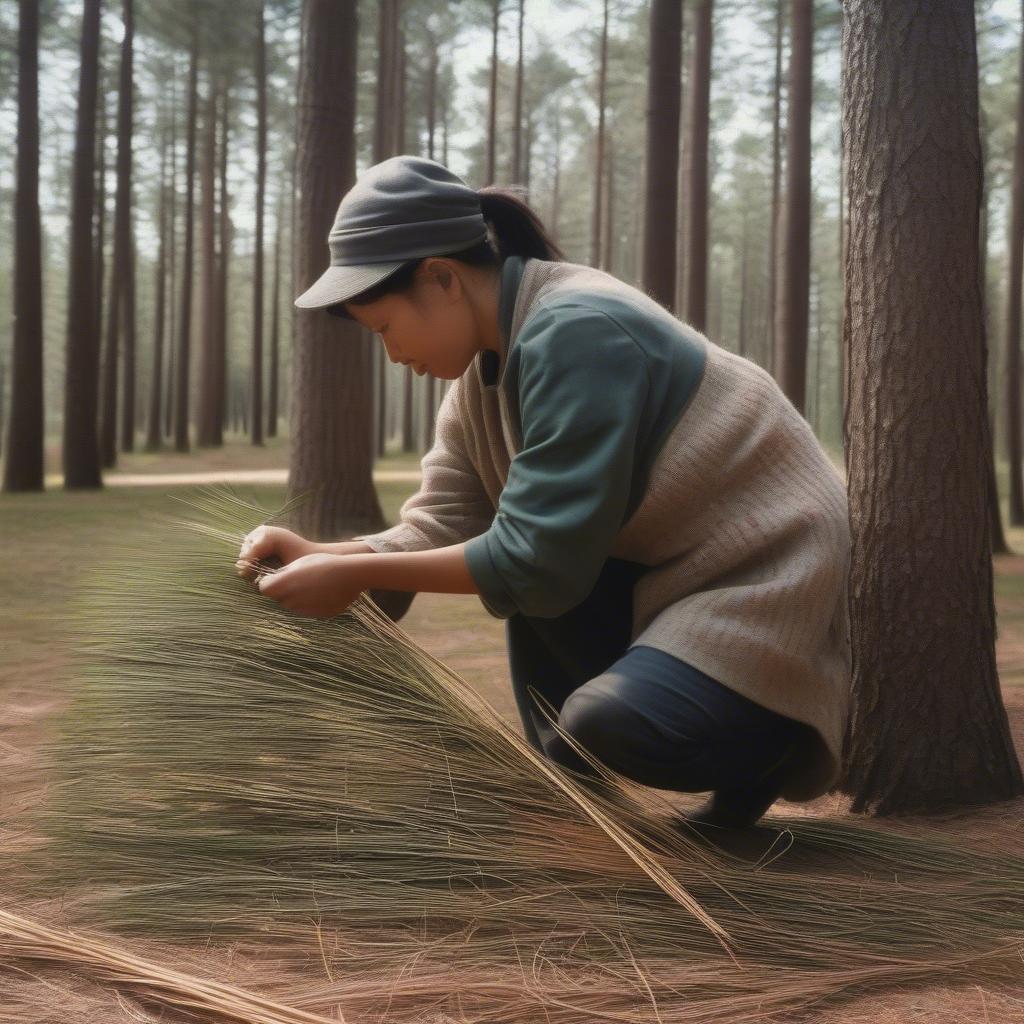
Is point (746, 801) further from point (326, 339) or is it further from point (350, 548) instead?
point (326, 339)

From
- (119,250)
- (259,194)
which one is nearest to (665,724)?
(119,250)

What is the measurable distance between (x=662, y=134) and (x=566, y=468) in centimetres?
661

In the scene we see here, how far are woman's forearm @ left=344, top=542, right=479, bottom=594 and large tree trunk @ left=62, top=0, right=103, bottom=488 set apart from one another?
10.6 m

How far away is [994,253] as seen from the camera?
1152 inches

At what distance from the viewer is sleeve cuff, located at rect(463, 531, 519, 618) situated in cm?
174

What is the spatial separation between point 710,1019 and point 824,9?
45.0 ft

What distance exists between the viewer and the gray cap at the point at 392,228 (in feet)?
5.99

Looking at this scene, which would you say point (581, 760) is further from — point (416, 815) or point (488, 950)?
point (488, 950)

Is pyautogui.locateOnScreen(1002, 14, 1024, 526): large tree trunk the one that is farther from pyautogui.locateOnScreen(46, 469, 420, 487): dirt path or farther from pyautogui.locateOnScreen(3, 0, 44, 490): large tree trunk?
pyautogui.locateOnScreen(3, 0, 44, 490): large tree trunk

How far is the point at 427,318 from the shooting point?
1.90m

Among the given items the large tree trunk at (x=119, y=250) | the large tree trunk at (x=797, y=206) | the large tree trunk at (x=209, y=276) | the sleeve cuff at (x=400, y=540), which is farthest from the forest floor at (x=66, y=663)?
the large tree trunk at (x=209, y=276)

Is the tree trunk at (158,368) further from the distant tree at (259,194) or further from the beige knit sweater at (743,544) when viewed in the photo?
the beige knit sweater at (743,544)

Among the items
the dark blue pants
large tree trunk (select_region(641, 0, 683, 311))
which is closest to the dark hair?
the dark blue pants

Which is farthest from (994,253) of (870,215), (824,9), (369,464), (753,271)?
(870,215)
